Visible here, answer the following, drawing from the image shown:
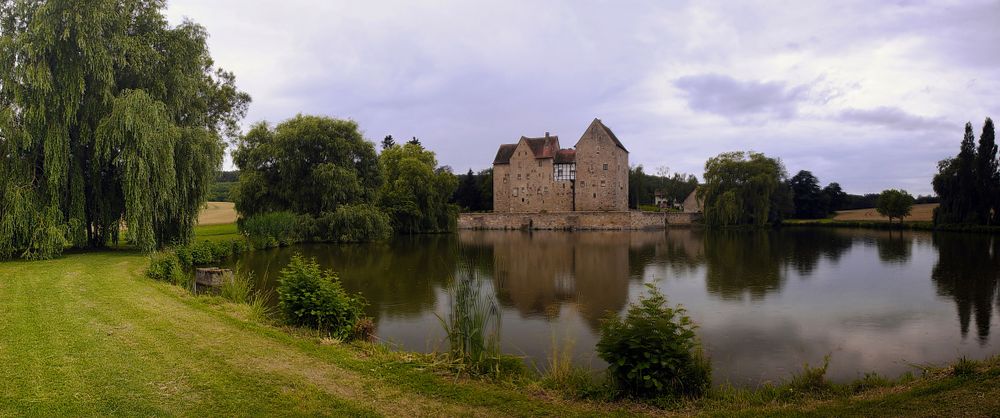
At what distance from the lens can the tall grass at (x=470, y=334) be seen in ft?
19.8

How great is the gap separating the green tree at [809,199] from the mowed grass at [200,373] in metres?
72.6

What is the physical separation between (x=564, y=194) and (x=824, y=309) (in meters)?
46.3

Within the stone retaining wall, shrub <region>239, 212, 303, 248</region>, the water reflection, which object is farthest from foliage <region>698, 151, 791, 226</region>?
shrub <region>239, 212, 303, 248</region>

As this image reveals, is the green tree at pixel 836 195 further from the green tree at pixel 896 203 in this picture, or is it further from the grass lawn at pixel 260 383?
the grass lawn at pixel 260 383

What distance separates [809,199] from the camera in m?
68.1

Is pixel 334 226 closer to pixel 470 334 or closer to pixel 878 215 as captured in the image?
pixel 470 334

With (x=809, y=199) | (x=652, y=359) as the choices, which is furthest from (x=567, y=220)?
(x=652, y=359)

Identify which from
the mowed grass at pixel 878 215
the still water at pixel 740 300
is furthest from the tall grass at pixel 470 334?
the mowed grass at pixel 878 215

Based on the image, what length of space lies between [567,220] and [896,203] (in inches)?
1244

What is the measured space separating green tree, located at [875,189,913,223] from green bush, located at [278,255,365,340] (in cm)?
6033

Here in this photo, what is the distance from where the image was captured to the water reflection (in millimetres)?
10523

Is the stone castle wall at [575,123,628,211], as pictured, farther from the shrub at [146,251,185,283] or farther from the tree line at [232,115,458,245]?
the shrub at [146,251,185,283]

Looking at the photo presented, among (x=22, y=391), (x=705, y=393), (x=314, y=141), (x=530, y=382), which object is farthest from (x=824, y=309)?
(x=314, y=141)

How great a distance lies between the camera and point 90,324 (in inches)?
279
